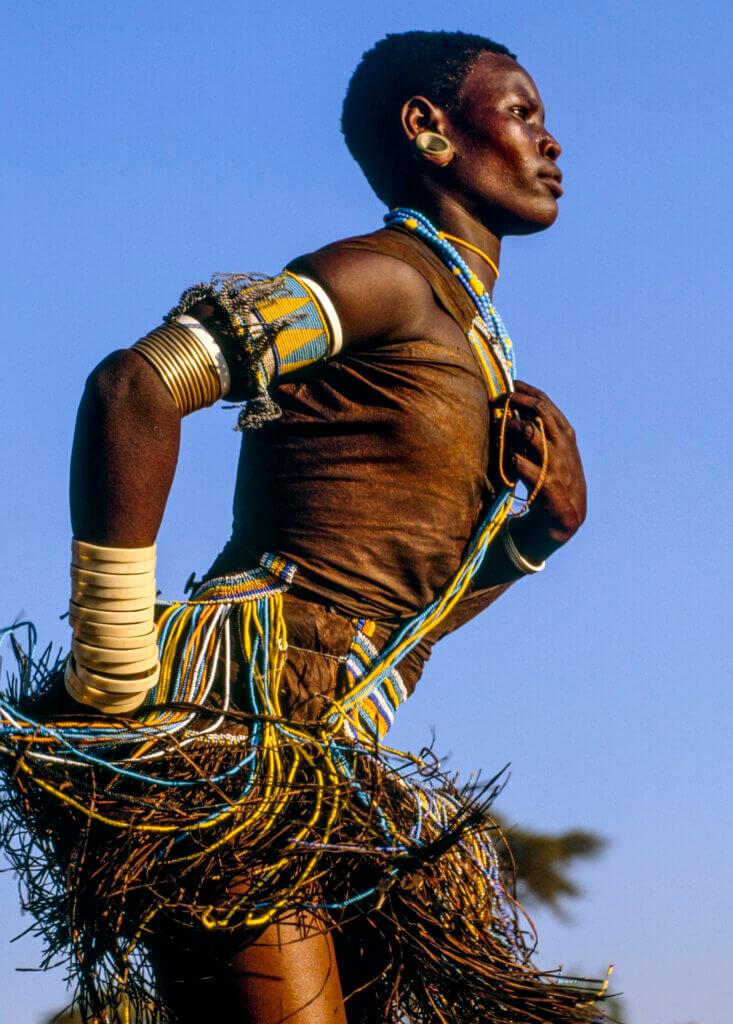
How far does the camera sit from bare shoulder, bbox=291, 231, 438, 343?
13.1 feet

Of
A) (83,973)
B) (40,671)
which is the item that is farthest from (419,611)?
(83,973)

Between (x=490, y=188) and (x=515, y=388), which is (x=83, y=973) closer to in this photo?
(x=515, y=388)

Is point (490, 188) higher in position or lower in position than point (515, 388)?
higher

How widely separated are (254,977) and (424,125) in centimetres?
269

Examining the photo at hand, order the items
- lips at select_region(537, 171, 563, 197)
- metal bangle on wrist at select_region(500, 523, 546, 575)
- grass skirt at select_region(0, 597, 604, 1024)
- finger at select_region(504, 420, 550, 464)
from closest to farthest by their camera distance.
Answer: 1. grass skirt at select_region(0, 597, 604, 1024)
2. finger at select_region(504, 420, 550, 464)
3. metal bangle on wrist at select_region(500, 523, 546, 575)
4. lips at select_region(537, 171, 563, 197)

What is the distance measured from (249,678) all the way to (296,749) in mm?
263

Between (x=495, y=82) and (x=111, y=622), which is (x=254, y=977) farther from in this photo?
(x=495, y=82)

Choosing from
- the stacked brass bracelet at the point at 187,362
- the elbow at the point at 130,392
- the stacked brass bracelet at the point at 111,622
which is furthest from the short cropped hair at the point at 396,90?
the stacked brass bracelet at the point at 111,622

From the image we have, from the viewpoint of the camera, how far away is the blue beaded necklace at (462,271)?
4.60 meters

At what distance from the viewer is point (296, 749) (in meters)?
3.86

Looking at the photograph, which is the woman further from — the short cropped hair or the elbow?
the short cropped hair

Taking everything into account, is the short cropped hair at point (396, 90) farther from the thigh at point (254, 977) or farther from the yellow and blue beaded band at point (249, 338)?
the thigh at point (254, 977)

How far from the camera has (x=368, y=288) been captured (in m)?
4.05

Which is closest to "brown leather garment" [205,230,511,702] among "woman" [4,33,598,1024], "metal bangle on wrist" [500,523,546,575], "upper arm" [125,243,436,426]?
"woman" [4,33,598,1024]
